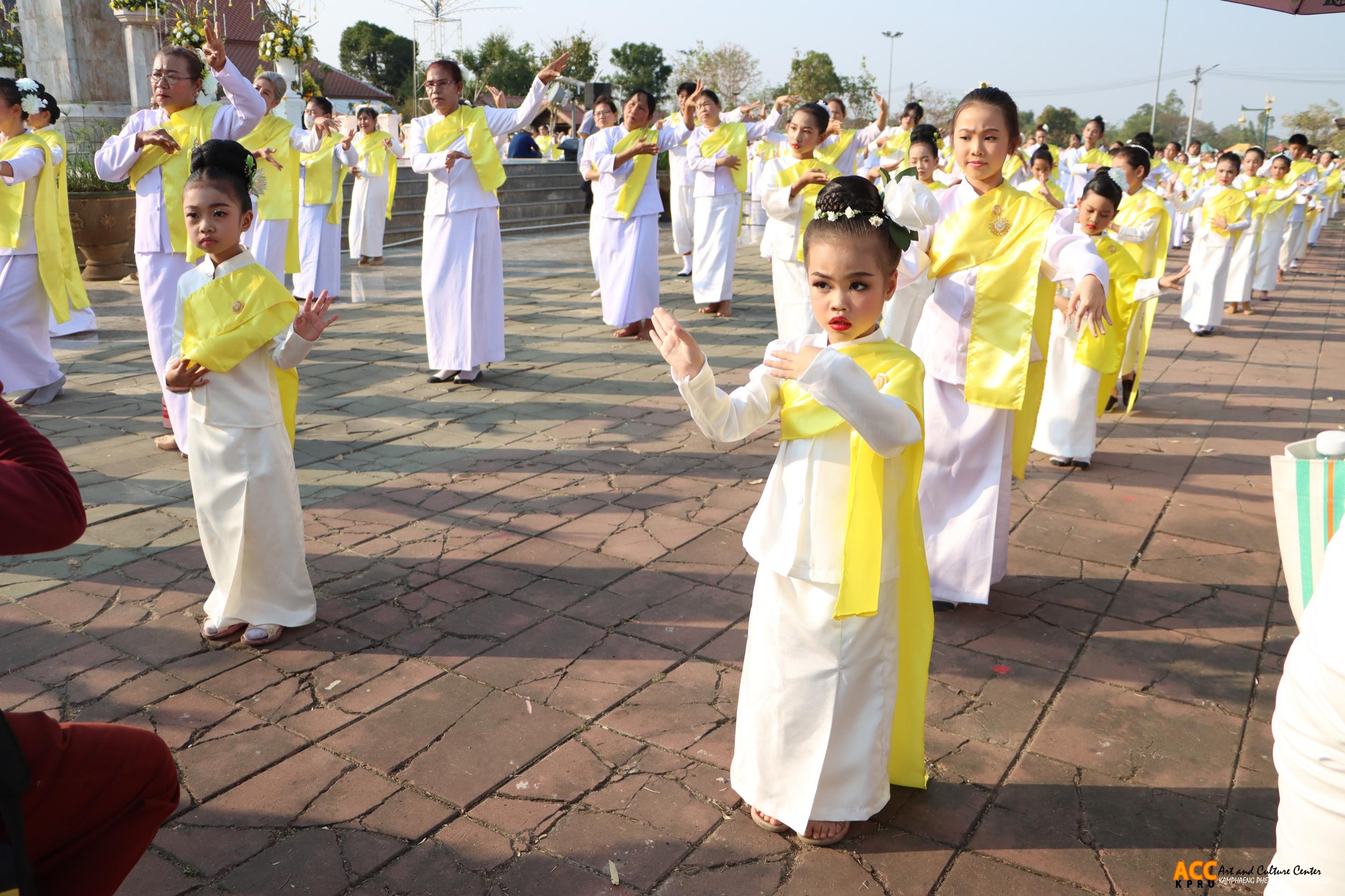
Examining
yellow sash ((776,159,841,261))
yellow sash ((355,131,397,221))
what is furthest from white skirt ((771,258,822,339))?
yellow sash ((355,131,397,221))

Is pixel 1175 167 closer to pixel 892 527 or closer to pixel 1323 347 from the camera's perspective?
pixel 1323 347

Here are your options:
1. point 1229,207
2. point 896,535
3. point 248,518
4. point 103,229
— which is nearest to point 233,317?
point 248,518

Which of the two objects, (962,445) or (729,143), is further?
(729,143)

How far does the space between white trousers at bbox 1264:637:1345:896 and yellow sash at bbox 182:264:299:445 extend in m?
3.14

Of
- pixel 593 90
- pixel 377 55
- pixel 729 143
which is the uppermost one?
pixel 377 55

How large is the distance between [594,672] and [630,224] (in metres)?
6.44

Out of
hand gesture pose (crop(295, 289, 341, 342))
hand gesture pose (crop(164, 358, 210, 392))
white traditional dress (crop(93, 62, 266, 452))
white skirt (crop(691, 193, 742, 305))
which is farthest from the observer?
white skirt (crop(691, 193, 742, 305))

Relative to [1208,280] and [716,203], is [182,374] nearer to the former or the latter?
[716,203]

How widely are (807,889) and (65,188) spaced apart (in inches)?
266

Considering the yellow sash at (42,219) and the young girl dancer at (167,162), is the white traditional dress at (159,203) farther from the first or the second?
the yellow sash at (42,219)

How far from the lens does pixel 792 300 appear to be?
25.6 feet

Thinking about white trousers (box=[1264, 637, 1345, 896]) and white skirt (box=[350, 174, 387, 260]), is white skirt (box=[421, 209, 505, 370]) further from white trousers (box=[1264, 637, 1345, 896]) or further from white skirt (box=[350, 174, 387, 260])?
white trousers (box=[1264, 637, 1345, 896])

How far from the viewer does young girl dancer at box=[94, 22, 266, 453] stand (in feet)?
18.4

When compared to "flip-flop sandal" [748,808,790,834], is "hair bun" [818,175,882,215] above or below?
above
